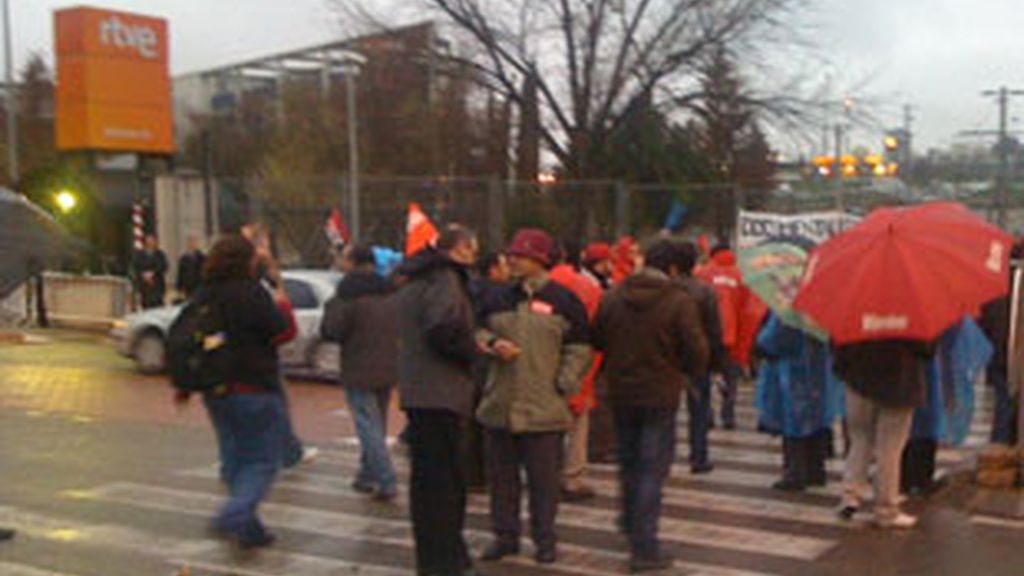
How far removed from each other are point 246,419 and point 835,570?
131 inches

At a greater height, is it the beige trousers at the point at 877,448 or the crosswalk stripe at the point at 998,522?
the beige trousers at the point at 877,448

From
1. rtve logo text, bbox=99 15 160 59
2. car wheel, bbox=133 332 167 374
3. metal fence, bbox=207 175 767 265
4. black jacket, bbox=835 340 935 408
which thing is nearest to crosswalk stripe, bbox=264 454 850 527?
black jacket, bbox=835 340 935 408

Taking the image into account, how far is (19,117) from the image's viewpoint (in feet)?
192

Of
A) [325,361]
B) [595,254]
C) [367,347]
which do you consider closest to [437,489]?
[367,347]

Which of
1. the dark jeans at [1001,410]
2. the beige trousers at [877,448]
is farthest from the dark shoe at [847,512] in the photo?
the dark jeans at [1001,410]

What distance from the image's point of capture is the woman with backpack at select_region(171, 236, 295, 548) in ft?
23.5

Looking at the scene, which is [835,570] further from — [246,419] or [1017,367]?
[246,419]

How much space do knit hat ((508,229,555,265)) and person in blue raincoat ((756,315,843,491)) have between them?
231 cm

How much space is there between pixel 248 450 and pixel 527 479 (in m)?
1.64

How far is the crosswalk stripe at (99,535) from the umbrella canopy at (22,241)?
4.87ft

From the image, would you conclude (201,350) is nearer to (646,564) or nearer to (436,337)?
(436,337)

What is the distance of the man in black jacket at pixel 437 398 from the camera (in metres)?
6.41

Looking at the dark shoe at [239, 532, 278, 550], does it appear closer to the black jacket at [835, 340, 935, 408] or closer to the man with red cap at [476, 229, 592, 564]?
the man with red cap at [476, 229, 592, 564]

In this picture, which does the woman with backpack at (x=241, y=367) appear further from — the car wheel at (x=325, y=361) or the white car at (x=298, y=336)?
the car wheel at (x=325, y=361)
